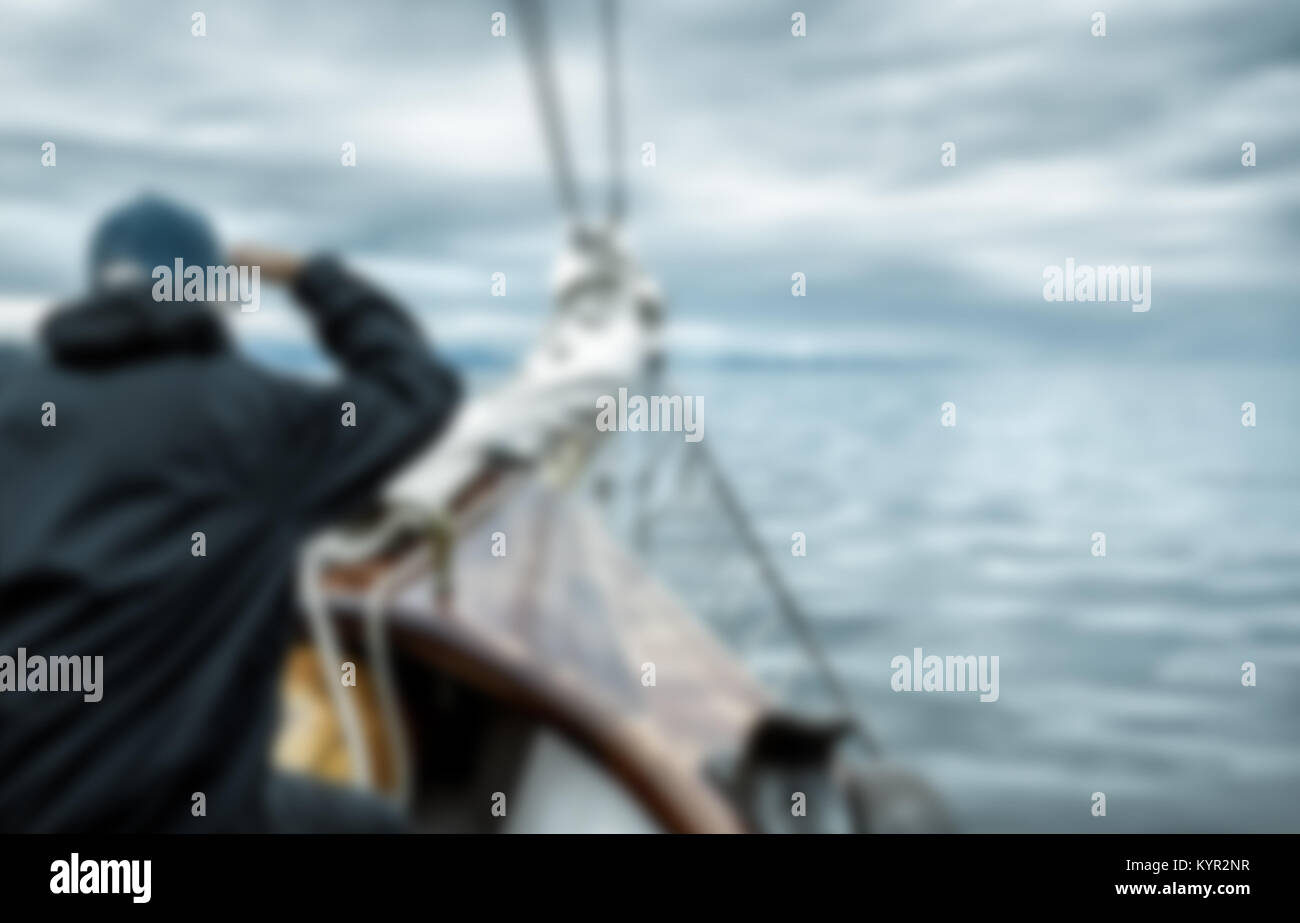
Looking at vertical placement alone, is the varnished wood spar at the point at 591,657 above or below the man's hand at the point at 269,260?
below

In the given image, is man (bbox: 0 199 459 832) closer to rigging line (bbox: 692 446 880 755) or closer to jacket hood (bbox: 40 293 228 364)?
jacket hood (bbox: 40 293 228 364)

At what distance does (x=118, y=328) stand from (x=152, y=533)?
0.53 ft

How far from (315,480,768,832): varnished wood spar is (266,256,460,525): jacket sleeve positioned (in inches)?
17.0

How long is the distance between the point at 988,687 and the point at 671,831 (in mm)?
3087

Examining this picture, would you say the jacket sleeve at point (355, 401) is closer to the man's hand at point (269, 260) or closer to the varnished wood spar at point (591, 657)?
the man's hand at point (269, 260)

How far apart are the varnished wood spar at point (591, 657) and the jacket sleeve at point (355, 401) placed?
0.43 meters

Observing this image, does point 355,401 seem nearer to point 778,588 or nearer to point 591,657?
point 591,657

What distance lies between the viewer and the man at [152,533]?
83cm

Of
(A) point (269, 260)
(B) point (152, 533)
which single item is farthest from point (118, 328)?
(A) point (269, 260)

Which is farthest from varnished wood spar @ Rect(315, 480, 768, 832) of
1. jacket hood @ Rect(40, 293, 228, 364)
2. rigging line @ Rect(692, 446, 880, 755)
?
rigging line @ Rect(692, 446, 880, 755)

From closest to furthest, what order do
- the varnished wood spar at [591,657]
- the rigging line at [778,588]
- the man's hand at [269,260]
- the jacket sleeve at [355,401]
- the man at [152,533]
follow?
the man at [152,533] → the jacket sleeve at [355,401] → the man's hand at [269,260] → the varnished wood spar at [591,657] → the rigging line at [778,588]

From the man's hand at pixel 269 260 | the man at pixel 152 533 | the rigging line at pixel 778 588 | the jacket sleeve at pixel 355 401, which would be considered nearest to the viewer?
the man at pixel 152 533

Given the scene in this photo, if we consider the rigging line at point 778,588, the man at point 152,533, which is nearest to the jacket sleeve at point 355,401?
the man at point 152,533

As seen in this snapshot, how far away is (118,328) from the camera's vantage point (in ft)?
2.95
